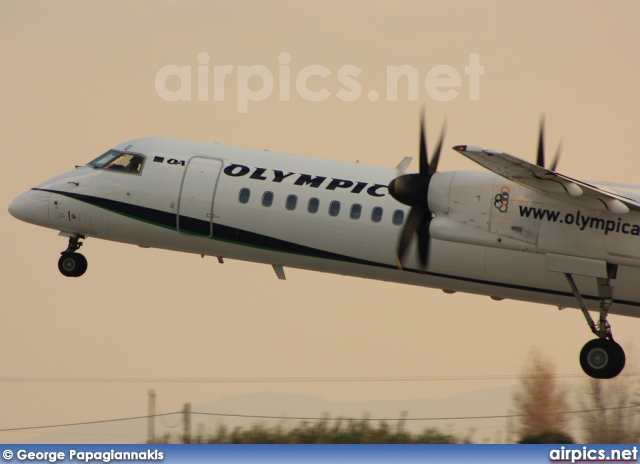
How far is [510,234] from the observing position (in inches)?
1183

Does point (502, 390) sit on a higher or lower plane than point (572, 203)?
lower

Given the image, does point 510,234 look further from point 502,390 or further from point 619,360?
point 502,390

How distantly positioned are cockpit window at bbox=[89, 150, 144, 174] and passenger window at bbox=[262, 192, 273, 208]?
3189 millimetres

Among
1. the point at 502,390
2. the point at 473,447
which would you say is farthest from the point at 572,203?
the point at 502,390

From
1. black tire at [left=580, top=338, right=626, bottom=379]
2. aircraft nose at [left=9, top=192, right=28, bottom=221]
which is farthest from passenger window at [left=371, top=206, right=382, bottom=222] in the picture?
aircraft nose at [left=9, top=192, right=28, bottom=221]

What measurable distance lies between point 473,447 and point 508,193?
5191mm

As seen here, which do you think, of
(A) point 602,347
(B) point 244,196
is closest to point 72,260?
(B) point 244,196

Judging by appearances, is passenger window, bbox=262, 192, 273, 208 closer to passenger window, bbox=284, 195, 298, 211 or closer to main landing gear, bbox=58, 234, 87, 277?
passenger window, bbox=284, 195, 298, 211

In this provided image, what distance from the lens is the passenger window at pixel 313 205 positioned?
32062 mm

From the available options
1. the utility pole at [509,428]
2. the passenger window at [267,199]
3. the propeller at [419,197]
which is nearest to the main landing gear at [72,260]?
the passenger window at [267,199]

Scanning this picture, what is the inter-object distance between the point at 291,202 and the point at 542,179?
6.06m

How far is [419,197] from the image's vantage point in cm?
2991

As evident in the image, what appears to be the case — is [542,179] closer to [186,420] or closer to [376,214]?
[376,214]

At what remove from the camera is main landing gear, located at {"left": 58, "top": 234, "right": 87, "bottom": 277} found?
1391 inches
